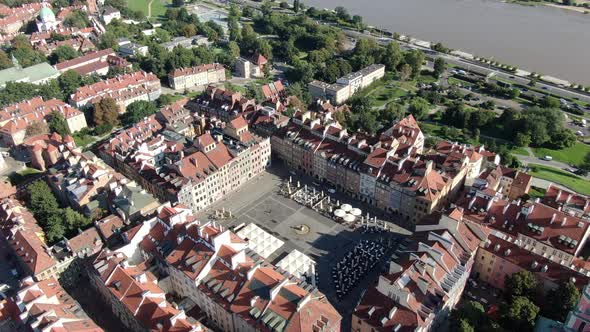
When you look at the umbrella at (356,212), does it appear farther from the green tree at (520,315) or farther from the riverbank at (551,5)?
the riverbank at (551,5)

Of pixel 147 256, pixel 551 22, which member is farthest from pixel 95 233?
pixel 551 22

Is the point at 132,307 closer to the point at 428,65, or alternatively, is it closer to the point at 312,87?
the point at 312,87

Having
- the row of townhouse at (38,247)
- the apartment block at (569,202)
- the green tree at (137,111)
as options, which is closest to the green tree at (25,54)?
the green tree at (137,111)

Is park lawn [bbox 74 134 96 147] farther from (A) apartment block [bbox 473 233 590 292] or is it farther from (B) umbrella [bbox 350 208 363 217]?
(A) apartment block [bbox 473 233 590 292]

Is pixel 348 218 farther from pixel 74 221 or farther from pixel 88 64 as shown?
pixel 88 64

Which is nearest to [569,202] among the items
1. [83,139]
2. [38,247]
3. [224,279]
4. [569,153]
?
[569,153]

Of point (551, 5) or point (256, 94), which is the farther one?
point (551, 5)

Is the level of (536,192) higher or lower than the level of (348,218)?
higher
